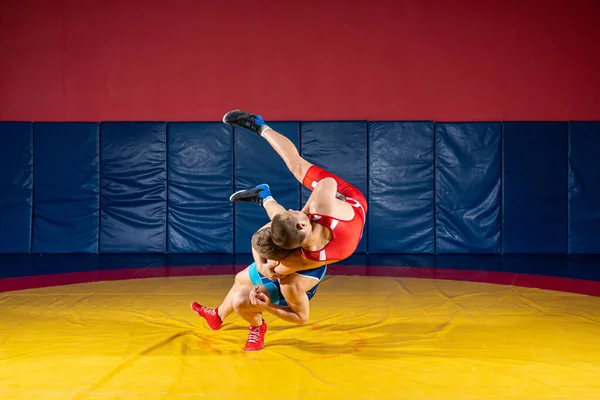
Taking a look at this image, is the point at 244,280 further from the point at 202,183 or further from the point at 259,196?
the point at 202,183

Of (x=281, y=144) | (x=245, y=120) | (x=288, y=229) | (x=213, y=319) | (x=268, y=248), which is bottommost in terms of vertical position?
(x=213, y=319)

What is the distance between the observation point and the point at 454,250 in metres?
8.85

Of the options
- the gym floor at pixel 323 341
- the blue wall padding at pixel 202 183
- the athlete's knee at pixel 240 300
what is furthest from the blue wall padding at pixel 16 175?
the athlete's knee at pixel 240 300

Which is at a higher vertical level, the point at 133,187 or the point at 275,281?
the point at 133,187

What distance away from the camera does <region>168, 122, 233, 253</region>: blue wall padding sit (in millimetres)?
8852

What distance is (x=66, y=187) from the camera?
8852 millimetres

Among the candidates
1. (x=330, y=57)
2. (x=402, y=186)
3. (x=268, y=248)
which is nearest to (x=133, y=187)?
(x=330, y=57)

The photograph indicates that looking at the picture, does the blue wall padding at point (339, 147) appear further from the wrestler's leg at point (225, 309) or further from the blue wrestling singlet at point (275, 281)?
the blue wrestling singlet at point (275, 281)

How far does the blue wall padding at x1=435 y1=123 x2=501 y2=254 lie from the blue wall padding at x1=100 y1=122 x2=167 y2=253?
4019 millimetres

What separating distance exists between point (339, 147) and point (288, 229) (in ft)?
19.1

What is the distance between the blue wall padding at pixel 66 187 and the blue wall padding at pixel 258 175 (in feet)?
6.77

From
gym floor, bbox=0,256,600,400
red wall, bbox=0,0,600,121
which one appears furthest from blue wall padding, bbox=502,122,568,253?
gym floor, bbox=0,256,600,400

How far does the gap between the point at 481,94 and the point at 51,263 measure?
21.6ft

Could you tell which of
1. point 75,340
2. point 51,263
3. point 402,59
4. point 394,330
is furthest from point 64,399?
point 402,59
